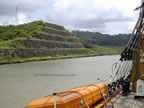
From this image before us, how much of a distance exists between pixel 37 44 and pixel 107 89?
152 feet

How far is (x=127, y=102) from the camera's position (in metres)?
6.80

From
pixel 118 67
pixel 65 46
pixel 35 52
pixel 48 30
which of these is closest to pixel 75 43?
pixel 65 46

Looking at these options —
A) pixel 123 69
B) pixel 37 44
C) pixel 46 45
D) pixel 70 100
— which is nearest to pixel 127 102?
pixel 123 69

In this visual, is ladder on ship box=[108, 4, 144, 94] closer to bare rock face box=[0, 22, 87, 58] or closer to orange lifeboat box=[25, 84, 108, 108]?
orange lifeboat box=[25, 84, 108, 108]

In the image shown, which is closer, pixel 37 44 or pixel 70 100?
pixel 70 100

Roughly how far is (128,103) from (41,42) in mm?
48627

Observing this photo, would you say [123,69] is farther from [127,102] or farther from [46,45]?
[46,45]

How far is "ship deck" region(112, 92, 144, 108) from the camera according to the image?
21.1 feet

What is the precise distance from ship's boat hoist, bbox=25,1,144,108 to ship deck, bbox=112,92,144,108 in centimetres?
24

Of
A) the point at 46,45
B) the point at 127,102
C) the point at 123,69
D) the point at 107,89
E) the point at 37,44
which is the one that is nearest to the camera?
the point at 127,102

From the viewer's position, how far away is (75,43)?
73.1 meters

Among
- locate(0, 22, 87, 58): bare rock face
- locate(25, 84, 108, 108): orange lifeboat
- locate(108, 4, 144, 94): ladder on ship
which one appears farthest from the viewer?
locate(0, 22, 87, 58): bare rock face

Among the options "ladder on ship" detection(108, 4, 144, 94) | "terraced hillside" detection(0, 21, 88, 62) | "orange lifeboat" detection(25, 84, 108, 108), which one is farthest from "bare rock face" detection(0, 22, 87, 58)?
"orange lifeboat" detection(25, 84, 108, 108)

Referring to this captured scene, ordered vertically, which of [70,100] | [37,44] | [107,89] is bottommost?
[107,89]
